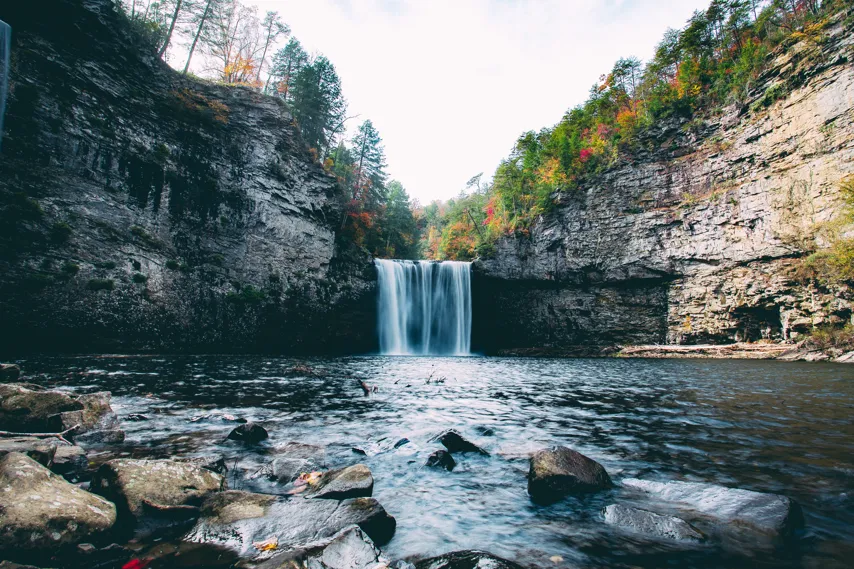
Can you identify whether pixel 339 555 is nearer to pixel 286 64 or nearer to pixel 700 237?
pixel 700 237

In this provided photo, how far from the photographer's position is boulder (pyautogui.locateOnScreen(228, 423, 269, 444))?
5102 millimetres

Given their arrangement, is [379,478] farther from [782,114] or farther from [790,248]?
[782,114]

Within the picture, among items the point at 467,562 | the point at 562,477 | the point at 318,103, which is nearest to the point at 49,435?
the point at 467,562

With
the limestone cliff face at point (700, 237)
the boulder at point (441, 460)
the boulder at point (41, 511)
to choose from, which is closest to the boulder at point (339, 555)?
the boulder at point (41, 511)

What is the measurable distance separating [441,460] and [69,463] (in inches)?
152

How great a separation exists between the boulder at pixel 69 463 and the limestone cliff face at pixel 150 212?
18861 mm

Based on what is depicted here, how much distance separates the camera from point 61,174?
18203 mm

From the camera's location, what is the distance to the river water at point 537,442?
2664mm

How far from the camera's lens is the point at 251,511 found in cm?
288

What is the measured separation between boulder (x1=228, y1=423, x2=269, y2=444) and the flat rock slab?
474cm

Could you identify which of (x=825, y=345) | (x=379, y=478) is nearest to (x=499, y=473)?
(x=379, y=478)

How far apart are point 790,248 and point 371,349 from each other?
3113cm

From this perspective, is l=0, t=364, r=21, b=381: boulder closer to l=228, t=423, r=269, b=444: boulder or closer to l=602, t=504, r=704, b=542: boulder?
l=228, t=423, r=269, b=444: boulder

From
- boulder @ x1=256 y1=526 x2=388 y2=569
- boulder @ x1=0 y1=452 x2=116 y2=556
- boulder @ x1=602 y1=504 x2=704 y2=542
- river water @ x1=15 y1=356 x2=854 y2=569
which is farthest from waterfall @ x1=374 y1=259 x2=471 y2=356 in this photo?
boulder @ x1=256 y1=526 x2=388 y2=569
